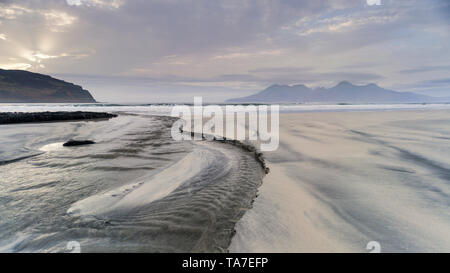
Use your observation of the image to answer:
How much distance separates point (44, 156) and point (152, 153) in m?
3.91

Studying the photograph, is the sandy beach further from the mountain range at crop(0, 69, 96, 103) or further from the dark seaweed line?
the mountain range at crop(0, 69, 96, 103)

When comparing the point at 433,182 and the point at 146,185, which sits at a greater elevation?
the point at 433,182

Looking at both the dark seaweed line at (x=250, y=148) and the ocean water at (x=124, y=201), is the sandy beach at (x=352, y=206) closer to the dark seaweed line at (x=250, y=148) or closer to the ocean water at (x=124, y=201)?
the dark seaweed line at (x=250, y=148)

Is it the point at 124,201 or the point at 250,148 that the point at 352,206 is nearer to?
the point at 124,201

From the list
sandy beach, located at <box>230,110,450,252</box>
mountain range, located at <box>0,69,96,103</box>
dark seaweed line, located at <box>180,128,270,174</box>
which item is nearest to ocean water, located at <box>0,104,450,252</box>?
dark seaweed line, located at <box>180,128,270,174</box>

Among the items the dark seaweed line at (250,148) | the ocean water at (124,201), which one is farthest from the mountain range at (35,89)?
the ocean water at (124,201)

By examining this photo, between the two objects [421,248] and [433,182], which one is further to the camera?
[433,182]

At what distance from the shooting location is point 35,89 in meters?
175

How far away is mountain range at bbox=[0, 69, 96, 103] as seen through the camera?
158625 mm

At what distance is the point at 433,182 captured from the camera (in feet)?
13.6

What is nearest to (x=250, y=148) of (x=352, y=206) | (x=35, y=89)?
(x=352, y=206)
